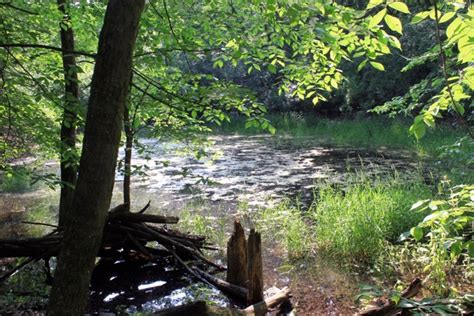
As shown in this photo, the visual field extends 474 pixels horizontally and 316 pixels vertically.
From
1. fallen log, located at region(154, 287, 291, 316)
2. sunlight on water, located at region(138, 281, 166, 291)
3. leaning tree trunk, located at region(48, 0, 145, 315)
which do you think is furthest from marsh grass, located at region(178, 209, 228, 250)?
leaning tree trunk, located at region(48, 0, 145, 315)

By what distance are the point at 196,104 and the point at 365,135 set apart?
1659cm

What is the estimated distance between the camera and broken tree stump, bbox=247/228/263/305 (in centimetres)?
426

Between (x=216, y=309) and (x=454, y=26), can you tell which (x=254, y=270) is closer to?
(x=216, y=309)

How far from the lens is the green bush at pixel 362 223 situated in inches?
236

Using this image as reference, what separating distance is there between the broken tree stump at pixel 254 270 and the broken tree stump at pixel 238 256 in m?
0.45

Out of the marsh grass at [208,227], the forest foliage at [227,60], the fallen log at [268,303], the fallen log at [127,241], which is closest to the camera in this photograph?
the forest foliage at [227,60]

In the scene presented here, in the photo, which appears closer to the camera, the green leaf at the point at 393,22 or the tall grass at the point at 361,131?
the green leaf at the point at 393,22

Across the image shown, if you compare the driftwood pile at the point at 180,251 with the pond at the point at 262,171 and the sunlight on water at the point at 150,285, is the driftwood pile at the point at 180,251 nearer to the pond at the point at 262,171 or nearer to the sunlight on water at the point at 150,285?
the sunlight on water at the point at 150,285

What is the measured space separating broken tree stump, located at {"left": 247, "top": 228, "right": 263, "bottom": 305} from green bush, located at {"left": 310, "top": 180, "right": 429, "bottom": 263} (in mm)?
2180

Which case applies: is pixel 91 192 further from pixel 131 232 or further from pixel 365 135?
pixel 365 135

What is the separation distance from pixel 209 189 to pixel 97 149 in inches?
370

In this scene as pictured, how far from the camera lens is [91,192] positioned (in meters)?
2.05

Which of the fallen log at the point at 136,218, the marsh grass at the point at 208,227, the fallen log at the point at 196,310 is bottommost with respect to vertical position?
the marsh grass at the point at 208,227

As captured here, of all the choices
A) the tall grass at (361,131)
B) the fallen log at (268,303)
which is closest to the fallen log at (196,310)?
the fallen log at (268,303)
